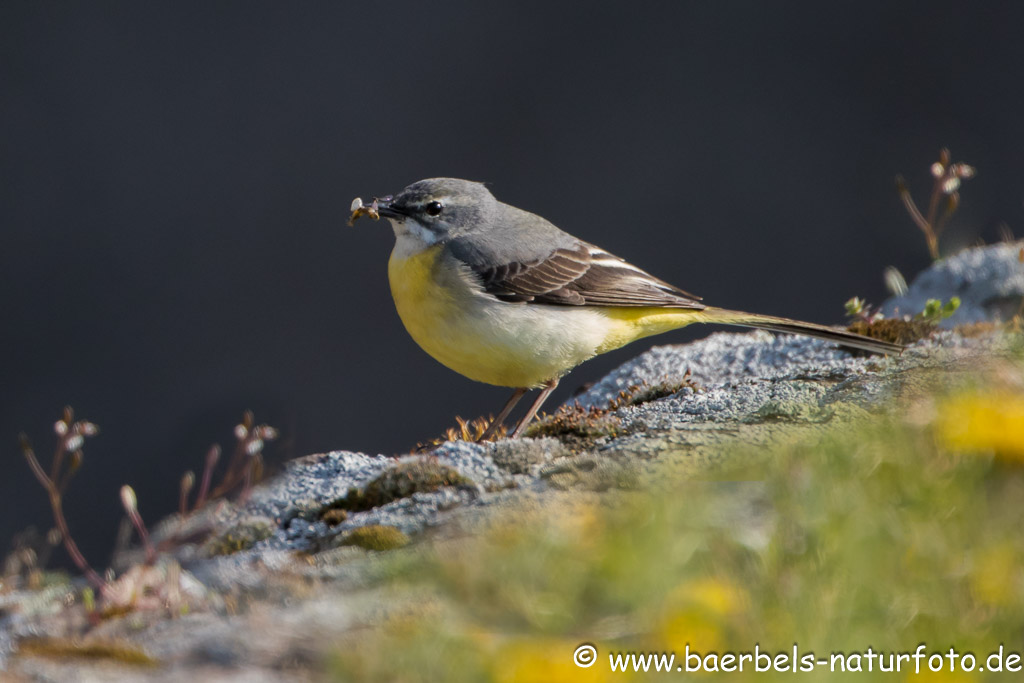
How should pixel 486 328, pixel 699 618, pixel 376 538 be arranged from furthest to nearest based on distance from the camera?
pixel 486 328, pixel 376 538, pixel 699 618

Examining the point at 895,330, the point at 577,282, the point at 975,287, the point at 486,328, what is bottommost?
the point at 895,330

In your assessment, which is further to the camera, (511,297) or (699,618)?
(511,297)

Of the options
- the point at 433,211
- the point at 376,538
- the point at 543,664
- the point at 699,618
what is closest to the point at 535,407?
the point at 433,211

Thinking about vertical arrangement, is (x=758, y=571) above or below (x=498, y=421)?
below

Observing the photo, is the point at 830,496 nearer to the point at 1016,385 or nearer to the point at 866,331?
the point at 1016,385

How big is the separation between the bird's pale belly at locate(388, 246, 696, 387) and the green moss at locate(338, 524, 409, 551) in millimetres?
2528

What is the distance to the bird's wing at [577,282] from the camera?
736 cm

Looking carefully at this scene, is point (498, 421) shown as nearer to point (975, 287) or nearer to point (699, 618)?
point (699, 618)

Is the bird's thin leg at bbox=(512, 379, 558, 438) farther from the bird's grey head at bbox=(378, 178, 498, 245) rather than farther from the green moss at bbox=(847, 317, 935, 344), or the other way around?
the green moss at bbox=(847, 317, 935, 344)

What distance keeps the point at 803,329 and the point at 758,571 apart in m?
4.26

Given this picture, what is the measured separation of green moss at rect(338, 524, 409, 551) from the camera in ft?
14.7

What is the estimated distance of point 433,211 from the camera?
7.77 m

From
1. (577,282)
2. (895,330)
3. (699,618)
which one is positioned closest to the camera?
(699,618)

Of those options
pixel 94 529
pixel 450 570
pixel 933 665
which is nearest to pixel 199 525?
pixel 450 570
